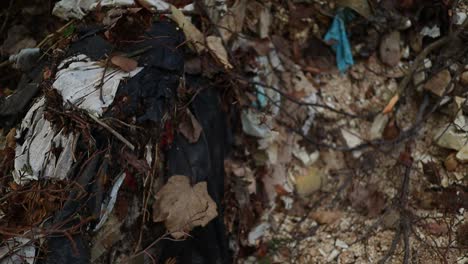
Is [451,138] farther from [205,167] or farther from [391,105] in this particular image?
[205,167]

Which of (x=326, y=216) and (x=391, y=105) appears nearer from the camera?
(x=326, y=216)

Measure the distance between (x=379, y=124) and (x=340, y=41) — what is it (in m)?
0.45

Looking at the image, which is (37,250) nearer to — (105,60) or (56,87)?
(56,87)

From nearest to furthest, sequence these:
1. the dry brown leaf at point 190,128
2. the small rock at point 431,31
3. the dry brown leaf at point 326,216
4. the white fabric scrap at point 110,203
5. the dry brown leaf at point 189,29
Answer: the white fabric scrap at point 110,203 < the dry brown leaf at point 190,128 < the dry brown leaf at point 189,29 < the dry brown leaf at point 326,216 < the small rock at point 431,31

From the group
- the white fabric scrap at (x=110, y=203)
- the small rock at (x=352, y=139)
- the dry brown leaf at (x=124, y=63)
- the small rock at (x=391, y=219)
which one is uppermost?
the dry brown leaf at (x=124, y=63)

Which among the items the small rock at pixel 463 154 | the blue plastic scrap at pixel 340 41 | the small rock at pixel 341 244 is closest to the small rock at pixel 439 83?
the small rock at pixel 463 154

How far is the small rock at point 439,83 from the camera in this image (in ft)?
9.41

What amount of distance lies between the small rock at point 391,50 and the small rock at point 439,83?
0.20m

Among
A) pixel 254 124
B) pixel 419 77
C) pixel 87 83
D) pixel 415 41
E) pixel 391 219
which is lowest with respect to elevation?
pixel 391 219

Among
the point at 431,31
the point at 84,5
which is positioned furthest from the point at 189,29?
the point at 431,31

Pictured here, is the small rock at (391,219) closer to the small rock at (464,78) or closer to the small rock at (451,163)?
the small rock at (451,163)

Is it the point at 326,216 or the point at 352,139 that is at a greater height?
the point at 352,139

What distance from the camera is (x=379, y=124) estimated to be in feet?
9.59

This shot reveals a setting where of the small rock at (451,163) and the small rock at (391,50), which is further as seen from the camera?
the small rock at (391,50)
